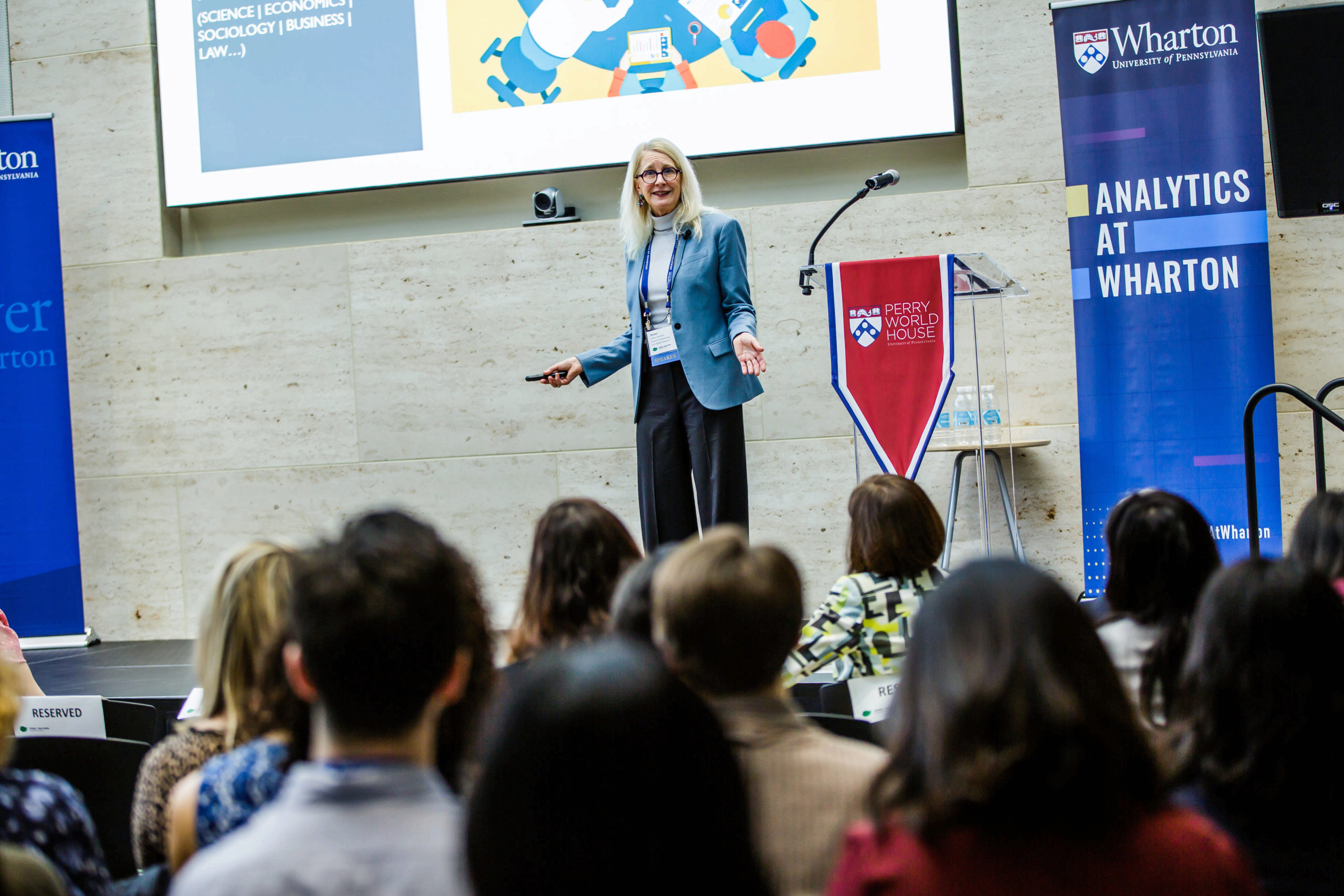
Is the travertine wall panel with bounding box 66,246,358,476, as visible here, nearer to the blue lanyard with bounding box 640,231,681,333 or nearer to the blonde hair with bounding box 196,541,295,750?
the blue lanyard with bounding box 640,231,681,333

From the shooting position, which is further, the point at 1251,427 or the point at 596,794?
the point at 1251,427

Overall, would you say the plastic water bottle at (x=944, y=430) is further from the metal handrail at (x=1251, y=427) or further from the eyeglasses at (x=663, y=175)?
the eyeglasses at (x=663, y=175)

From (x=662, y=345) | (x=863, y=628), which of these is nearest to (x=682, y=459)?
(x=662, y=345)

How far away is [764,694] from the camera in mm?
1194

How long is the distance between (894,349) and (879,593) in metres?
1.50

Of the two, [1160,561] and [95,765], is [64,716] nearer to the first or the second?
[95,765]

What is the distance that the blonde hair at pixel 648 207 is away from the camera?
3498 mm

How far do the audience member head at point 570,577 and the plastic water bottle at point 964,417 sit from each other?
2.67m

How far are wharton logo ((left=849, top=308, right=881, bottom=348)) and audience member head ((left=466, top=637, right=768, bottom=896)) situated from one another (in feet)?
9.41

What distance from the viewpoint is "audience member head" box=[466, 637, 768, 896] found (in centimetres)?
72

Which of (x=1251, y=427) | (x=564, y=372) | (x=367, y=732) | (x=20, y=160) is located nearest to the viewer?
(x=367, y=732)

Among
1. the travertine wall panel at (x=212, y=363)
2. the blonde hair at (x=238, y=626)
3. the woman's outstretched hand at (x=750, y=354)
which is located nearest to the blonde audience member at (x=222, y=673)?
the blonde hair at (x=238, y=626)

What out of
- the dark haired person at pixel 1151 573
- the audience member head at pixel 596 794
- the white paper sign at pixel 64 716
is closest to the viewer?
the audience member head at pixel 596 794

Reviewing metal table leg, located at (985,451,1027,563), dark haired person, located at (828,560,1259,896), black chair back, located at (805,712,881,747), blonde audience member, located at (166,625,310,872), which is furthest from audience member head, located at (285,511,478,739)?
metal table leg, located at (985,451,1027,563)
